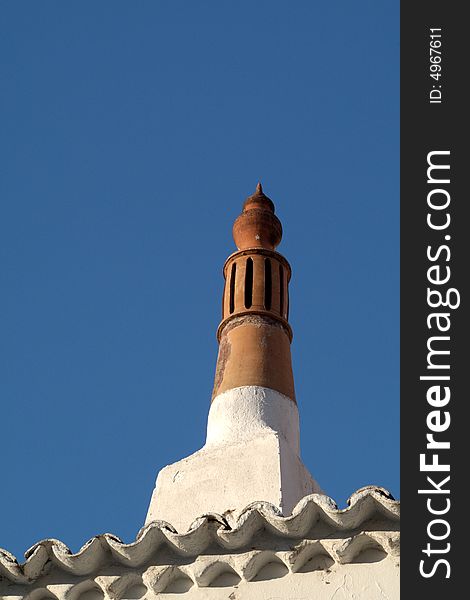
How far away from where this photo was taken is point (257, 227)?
1047 centimetres

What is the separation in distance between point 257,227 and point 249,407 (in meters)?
1.87

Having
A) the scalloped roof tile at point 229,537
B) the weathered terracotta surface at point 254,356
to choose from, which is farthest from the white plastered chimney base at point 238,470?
the scalloped roof tile at point 229,537

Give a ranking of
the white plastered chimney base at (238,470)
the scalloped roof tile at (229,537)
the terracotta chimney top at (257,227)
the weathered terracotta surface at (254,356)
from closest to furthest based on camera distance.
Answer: the scalloped roof tile at (229,537) < the white plastered chimney base at (238,470) < the weathered terracotta surface at (254,356) < the terracotta chimney top at (257,227)

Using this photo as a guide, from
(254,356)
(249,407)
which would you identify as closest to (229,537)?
(249,407)

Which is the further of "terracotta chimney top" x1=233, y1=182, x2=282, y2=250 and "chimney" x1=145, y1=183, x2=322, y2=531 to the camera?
"terracotta chimney top" x1=233, y1=182, x2=282, y2=250

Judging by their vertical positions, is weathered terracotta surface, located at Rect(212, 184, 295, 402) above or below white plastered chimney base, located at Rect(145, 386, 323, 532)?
above

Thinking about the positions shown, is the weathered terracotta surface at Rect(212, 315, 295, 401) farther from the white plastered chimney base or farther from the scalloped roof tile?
the scalloped roof tile

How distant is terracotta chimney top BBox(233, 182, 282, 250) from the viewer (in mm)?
10414

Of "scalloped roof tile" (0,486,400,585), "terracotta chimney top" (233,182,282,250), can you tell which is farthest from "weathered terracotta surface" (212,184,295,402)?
"scalloped roof tile" (0,486,400,585)

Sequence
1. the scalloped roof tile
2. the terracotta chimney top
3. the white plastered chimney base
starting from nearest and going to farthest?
the scalloped roof tile → the white plastered chimney base → the terracotta chimney top

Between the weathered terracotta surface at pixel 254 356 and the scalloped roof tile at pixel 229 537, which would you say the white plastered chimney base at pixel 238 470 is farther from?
the scalloped roof tile at pixel 229 537

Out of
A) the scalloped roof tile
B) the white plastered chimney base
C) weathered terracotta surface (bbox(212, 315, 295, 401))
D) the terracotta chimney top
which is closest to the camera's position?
the scalloped roof tile

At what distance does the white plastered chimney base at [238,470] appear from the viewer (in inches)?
328

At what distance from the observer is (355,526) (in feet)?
21.2
